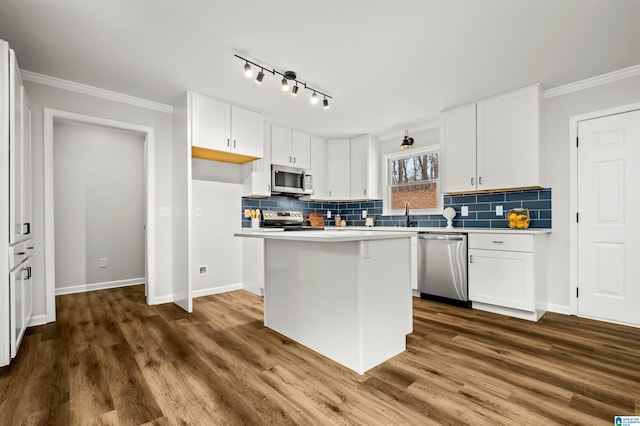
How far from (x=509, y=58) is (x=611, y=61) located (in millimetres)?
944

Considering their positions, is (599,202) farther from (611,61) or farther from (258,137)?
(258,137)

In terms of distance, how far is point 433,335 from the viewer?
102 inches

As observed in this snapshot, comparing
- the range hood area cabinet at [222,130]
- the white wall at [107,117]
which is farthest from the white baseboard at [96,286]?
the range hood area cabinet at [222,130]

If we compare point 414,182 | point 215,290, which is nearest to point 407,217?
point 414,182

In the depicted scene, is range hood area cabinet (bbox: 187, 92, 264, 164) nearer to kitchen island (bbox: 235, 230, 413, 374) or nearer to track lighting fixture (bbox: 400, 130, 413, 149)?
kitchen island (bbox: 235, 230, 413, 374)

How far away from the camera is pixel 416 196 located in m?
4.65

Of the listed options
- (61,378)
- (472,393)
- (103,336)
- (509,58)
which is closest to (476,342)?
(472,393)

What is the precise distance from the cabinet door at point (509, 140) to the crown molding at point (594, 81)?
0.29 metres

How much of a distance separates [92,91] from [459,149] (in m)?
4.20

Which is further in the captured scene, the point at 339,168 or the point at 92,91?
the point at 339,168

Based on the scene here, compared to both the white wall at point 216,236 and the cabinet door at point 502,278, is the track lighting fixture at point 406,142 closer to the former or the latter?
the cabinet door at point 502,278

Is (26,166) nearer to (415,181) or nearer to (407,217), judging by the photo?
(407,217)

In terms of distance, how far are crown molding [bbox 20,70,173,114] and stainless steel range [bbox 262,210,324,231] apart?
73.4 inches

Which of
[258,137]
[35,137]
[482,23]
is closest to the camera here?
[482,23]
